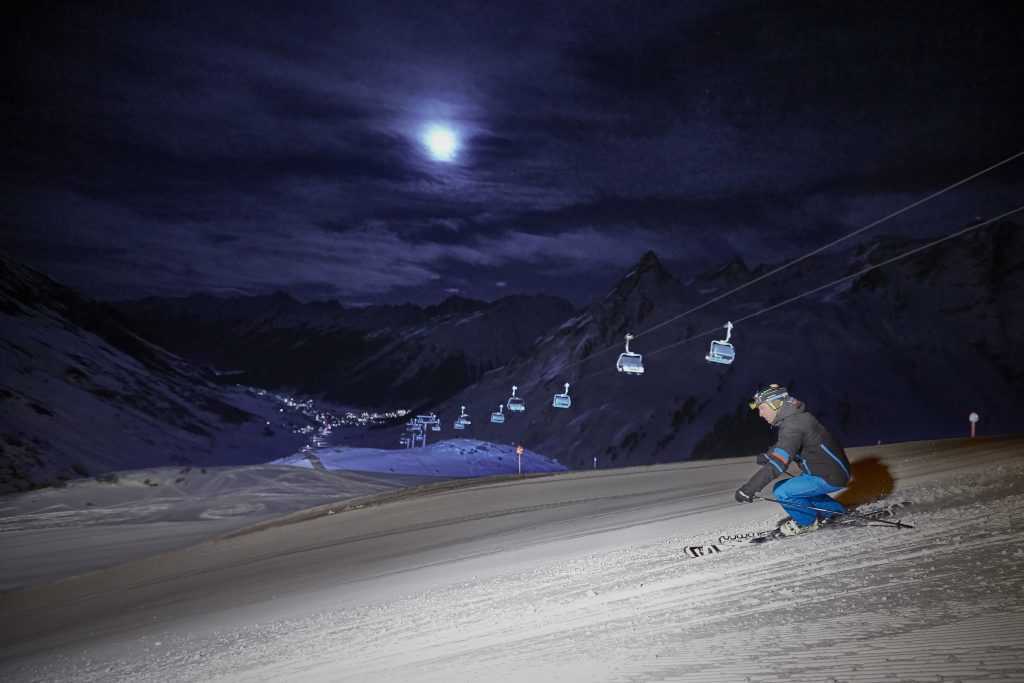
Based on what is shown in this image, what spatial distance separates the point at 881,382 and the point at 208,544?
16999 centimetres

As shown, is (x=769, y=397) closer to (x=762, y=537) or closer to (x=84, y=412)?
(x=762, y=537)

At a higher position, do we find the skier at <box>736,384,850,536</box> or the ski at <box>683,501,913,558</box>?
the skier at <box>736,384,850,536</box>

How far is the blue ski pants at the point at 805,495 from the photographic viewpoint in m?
9.31

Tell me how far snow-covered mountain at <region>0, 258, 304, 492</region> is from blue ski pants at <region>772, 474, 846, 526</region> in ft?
268

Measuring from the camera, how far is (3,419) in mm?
93312

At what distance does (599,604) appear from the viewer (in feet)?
25.7

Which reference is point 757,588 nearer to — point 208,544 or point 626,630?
point 626,630

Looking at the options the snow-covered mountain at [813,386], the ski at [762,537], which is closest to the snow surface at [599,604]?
the ski at [762,537]

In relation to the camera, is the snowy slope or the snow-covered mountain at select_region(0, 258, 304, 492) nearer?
the snowy slope

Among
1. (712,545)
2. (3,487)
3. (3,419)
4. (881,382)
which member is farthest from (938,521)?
(881,382)

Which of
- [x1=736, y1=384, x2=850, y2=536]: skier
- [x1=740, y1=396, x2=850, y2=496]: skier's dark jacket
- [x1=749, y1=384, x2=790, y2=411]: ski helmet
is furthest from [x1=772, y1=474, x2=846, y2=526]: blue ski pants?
[x1=749, y1=384, x2=790, y2=411]: ski helmet

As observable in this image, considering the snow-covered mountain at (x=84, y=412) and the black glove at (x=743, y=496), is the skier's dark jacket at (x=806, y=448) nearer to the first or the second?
the black glove at (x=743, y=496)

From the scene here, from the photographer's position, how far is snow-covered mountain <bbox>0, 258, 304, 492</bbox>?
9175 centimetres

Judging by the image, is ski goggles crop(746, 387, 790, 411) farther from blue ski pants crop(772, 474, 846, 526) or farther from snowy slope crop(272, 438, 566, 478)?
snowy slope crop(272, 438, 566, 478)
